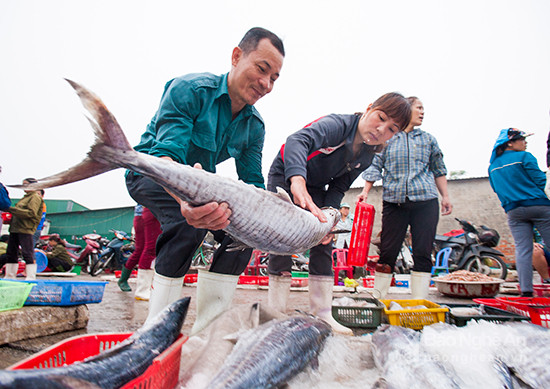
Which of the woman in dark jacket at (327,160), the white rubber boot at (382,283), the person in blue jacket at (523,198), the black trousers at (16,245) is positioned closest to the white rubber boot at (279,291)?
the woman in dark jacket at (327,160)

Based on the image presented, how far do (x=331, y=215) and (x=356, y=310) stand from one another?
1.03 m

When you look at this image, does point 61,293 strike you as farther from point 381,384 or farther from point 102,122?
point 381,384

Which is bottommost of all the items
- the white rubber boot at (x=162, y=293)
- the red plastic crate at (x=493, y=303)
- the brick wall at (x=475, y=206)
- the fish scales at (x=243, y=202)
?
the white rubber boot at (x=162, y=293)

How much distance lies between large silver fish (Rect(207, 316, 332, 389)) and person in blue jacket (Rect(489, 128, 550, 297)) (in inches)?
152

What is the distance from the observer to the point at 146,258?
502 centimetres

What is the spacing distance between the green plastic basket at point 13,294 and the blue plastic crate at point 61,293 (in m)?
0.11

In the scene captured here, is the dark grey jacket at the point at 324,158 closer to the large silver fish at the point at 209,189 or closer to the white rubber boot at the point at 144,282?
the large silver fish at the point at 209,189

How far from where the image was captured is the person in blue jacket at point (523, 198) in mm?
4184

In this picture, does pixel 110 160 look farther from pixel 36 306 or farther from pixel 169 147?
pixel 36 306

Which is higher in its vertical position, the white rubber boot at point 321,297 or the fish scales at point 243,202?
the fish scales at point 243,202

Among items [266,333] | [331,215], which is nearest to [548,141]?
[331,215]

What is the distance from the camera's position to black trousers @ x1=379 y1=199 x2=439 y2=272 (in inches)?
156

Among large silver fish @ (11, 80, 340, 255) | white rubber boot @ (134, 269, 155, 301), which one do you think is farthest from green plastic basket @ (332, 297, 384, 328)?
white rubber boot @ (134, 269, 155, 301)

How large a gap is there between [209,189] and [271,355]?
87 cm
